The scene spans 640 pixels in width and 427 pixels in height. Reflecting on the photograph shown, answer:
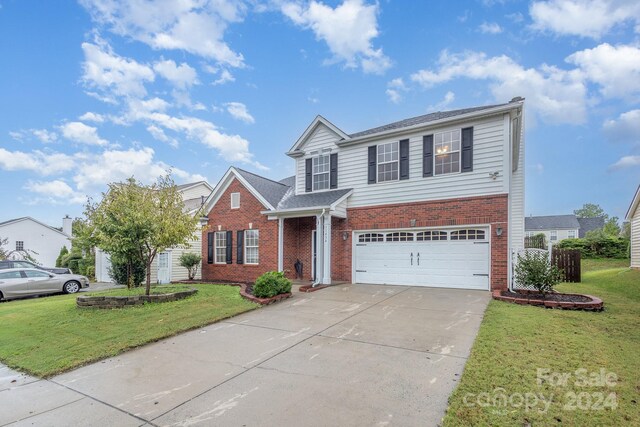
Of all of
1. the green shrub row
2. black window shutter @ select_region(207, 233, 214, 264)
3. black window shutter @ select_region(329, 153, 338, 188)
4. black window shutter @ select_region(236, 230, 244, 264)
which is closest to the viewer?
black window shutter @ select_region(329, 153, 338, 188)

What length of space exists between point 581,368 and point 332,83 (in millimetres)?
17430

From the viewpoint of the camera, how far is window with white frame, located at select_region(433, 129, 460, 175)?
11039 millimetres

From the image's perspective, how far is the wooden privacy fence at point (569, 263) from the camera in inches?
535

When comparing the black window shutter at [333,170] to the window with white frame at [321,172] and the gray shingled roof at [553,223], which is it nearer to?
the window with white frame at [321,172]

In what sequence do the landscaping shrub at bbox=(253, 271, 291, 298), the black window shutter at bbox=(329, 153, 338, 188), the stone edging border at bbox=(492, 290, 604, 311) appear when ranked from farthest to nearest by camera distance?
the black window shutter at bbox=(329, 153, 338, 188) < the landscaping shrub at bbox=(253, 271, 291, 298) < the stone edging border at bbox=(492, 290, 604, 311)

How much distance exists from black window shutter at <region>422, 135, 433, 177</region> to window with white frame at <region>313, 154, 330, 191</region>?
4.32m

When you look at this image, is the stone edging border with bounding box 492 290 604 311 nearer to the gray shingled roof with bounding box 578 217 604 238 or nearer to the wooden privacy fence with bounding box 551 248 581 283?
the wooden privacy fence with bounding box 551 248 581 283

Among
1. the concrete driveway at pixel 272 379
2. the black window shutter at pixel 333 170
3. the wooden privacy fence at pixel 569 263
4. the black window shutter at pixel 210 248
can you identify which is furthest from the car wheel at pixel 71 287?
the wooden privacy fence at pixel 569 263

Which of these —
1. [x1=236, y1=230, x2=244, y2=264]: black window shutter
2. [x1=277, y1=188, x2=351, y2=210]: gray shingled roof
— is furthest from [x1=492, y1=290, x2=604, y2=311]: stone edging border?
[x1=236, y1=230, x2=244, y2=264]: black window shutter

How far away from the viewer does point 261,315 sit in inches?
311

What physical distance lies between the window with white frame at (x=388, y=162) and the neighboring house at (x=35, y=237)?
32315 millimetres

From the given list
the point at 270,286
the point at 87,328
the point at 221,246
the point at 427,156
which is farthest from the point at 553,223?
the point at 87,328

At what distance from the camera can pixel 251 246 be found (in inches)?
578

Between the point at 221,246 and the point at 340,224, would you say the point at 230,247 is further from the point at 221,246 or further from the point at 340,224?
the point at 340,224
